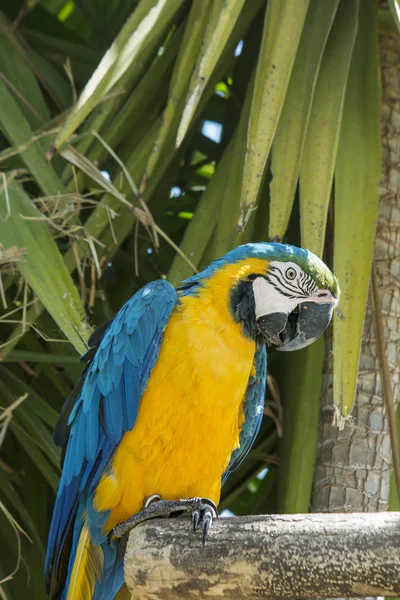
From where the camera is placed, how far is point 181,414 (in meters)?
2.12

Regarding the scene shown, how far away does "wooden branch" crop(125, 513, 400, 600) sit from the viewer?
4.76ft

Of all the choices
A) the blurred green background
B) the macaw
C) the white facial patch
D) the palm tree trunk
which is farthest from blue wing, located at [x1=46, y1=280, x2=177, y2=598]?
the palm tree trunk

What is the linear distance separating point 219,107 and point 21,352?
4.12 feet

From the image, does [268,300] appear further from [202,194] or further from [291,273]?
[202,194]

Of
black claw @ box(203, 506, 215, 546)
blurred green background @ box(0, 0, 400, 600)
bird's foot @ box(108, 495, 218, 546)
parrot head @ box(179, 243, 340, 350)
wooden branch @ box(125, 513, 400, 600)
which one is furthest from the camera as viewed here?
parrot head @ box(179, 243, 340, 350)

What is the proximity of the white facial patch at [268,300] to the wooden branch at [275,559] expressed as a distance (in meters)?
0.67

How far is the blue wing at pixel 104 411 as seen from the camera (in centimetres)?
216

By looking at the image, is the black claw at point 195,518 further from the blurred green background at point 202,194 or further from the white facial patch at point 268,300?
the white facial patch at point 268,300

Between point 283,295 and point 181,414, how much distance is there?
1.30 ft

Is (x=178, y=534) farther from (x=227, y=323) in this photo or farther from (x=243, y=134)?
(x=243, y=134)

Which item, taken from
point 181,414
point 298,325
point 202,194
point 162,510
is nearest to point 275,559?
point 162,510

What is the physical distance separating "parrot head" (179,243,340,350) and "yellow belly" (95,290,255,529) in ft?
0.23

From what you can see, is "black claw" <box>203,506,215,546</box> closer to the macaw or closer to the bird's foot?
the bird's foot

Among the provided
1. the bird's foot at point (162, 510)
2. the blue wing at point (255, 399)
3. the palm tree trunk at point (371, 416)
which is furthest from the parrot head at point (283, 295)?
the bird's foot at point (162, 510)
